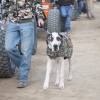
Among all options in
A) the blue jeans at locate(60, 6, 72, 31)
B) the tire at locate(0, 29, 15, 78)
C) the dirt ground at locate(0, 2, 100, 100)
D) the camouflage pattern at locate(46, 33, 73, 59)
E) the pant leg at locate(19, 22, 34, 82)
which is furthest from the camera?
the blue jeans at locate(60, 6, 72, 31)

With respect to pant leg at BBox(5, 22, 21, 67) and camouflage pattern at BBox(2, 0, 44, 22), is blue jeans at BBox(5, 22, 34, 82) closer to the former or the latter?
pant leg at BBox(5, 22, 21, 67)

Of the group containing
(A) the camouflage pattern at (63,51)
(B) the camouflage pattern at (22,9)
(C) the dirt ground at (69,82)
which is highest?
(B) the camouflage pattern at (22,9)

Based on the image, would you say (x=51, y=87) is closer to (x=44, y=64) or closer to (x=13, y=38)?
(x=13, y=38)

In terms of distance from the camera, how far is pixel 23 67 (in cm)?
569

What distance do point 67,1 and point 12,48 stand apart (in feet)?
18.9

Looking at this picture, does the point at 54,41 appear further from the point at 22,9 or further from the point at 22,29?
the point at 22,9

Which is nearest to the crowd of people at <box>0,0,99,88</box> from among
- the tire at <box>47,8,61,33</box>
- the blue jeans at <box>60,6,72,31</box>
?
the tire at <box>47,8,61,33</box>

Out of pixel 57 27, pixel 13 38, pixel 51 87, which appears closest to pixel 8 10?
pixel 13 38

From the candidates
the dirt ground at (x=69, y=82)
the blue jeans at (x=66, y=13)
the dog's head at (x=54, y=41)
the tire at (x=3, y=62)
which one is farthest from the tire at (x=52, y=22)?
the dog's head at (x=54, y=41)

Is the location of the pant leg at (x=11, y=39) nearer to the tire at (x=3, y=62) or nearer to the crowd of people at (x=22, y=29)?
the crowd of people at (x=22, y=29)

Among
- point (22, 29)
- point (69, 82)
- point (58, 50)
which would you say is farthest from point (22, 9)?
point (69, 82)

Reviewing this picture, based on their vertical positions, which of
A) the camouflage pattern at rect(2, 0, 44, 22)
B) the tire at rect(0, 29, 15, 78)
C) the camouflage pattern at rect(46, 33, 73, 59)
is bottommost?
the tire at rect(0, 29, 15, 78)

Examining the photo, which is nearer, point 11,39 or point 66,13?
point 11,39

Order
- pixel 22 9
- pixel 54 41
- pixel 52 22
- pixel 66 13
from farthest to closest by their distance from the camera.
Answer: pixel 66 13
pixel 52 22
pixel 22 9
pixel 54 41
